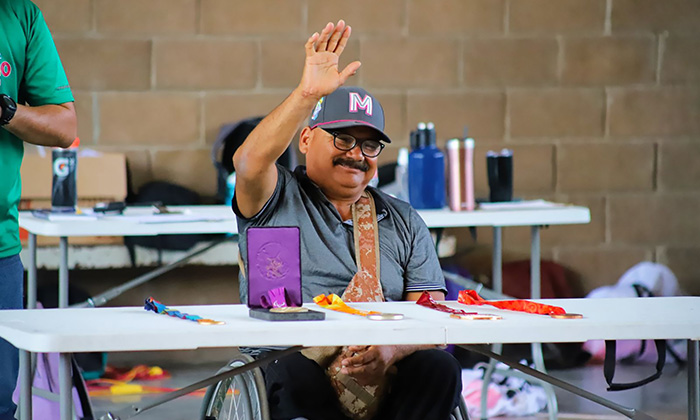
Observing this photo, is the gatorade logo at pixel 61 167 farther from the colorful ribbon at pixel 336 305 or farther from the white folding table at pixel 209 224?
the colorful ribbon at pixel 336 305

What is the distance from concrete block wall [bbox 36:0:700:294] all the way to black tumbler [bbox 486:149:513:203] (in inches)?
35.0

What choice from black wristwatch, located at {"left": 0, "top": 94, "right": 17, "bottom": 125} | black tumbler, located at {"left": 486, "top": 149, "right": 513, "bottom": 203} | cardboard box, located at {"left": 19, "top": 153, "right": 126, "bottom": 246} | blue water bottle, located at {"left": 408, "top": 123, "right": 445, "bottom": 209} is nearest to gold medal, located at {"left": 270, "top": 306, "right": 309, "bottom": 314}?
black wristwatch, located at {"left": 0, "top": 94, "right": 17, "bottom": 125}

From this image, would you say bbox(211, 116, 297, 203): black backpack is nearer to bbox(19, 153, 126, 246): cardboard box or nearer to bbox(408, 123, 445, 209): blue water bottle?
bbox(19, 153, 126, 246): cardboard box

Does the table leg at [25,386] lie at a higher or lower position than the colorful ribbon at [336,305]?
lower

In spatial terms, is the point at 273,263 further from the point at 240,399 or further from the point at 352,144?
the point at 352,144

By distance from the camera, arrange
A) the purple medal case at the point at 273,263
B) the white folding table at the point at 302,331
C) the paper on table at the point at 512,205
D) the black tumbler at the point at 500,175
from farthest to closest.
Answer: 1. the black tumbler at the point at 500,175
2. the paper on table at the point at 512,205
3. the purple medal case at the point at 273,263
4. the white folding table at the point at 302,331

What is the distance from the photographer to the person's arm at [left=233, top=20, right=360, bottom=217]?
6.44 ft

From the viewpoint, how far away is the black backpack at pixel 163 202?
13.9ft

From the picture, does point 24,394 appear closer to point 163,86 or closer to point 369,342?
point 369,342

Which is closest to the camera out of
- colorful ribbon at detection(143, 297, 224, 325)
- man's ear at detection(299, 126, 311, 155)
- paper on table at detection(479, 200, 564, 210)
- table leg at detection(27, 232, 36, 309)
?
colorful ribbon at detection(143, 297, 224, 325)

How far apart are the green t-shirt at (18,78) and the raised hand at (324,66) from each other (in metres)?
0.71

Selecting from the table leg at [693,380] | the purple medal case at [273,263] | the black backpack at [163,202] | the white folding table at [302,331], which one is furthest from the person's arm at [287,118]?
the black backpack at [163,202]

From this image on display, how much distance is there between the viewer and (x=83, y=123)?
4.25 metres

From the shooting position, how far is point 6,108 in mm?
2082
